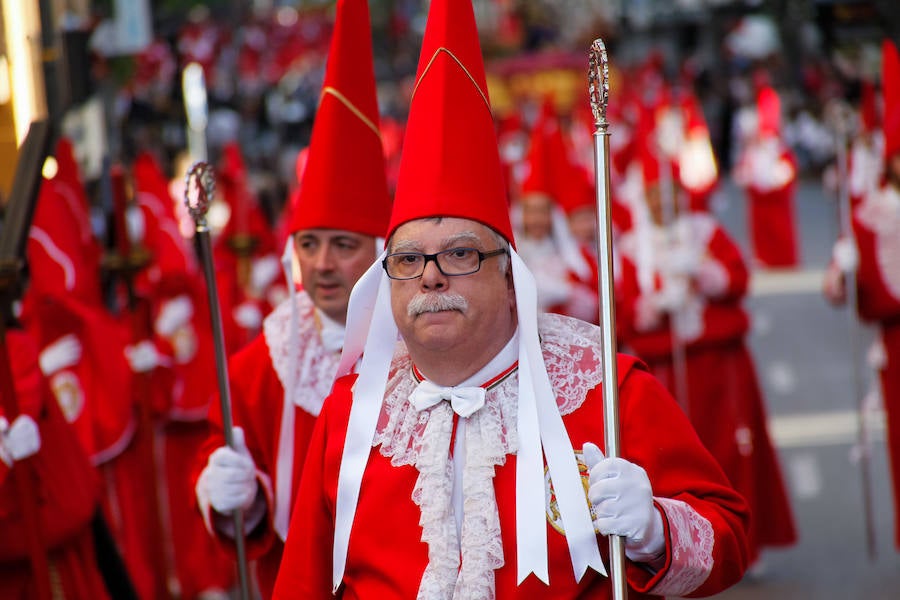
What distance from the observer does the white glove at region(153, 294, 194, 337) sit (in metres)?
8.55

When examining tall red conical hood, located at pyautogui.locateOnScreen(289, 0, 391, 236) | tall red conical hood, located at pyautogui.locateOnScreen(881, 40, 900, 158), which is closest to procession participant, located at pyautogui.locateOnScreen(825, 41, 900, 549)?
tall red conical hood, located at pyautogui.locateOnScreen(881, 40, 900, 158)

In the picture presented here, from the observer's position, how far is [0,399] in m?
4.64

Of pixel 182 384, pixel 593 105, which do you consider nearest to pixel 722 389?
pixel 182 384

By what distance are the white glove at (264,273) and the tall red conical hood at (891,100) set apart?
16.7ft

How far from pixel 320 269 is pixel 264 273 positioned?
652 centimetres

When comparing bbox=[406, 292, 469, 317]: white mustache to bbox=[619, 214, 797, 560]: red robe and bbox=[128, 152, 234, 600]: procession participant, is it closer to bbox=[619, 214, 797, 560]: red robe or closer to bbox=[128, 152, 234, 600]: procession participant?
bbox=[128, 152, 234, 600]: procession participant

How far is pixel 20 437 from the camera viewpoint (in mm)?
4566

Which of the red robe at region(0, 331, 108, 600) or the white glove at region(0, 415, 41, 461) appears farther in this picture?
the red robe at region(0, 331, 108, 600)

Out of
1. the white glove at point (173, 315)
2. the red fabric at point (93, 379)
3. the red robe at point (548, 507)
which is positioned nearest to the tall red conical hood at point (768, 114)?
the white glove at point (173, 315)

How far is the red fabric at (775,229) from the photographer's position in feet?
59.2

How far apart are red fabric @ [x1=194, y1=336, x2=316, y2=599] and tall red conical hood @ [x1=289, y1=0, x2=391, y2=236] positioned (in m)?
0.49

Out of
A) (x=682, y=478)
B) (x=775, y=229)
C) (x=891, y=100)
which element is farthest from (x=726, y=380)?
(x=775, y=229)

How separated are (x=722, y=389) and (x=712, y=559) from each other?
4866 mm

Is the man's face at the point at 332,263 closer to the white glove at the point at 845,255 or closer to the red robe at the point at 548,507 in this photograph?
the red robe at the point at 548,507
